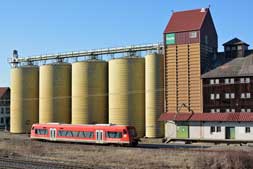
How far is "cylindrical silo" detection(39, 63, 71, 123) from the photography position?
78000 millimetres

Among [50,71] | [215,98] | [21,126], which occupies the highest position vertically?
[50,71]

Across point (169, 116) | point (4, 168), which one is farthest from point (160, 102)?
point (4, 168)

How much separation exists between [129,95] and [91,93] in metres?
8.30

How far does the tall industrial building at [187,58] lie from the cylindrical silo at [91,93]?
13247mm

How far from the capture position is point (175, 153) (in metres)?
41.5

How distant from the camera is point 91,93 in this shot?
72938mm

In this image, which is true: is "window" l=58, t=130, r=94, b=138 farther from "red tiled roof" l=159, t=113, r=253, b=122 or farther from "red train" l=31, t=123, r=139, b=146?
"red tiled roof" l=159, t=113, r=253, b=122

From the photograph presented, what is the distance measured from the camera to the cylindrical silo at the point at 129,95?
6756 centimetres

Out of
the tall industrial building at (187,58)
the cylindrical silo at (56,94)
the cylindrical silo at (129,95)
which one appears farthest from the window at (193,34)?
the cylindrical silo at (56,94)

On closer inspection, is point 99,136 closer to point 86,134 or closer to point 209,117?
point 86,134

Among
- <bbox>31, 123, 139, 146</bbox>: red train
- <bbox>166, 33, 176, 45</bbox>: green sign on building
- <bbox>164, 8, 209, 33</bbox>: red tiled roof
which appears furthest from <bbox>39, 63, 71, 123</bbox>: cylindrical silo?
<bbox>164, 8, 209, 33</bbox>: red tiled roof

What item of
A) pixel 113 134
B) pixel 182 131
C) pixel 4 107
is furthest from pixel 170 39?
pixel 4 107

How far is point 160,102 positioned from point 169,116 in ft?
12.6

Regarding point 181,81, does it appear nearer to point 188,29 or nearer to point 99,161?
point 188,29
